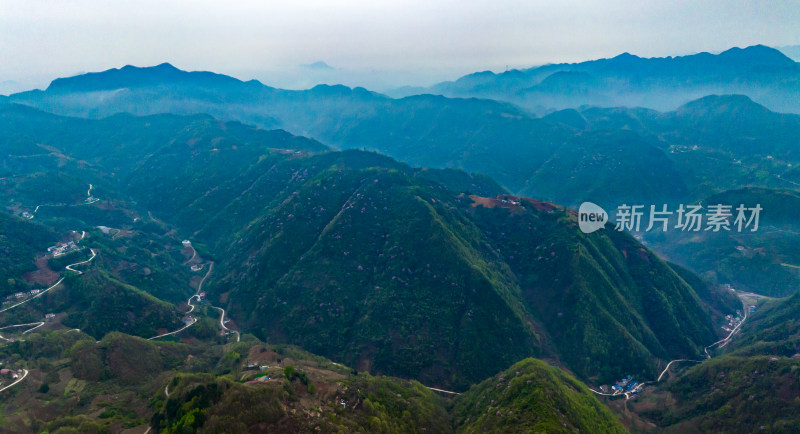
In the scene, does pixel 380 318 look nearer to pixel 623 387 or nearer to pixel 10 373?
pixel 623 387

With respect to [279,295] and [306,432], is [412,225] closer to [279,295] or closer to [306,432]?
[279,295]

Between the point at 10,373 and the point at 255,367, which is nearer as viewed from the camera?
the point at 10,373

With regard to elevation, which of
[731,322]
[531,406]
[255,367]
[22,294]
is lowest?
[731,322]

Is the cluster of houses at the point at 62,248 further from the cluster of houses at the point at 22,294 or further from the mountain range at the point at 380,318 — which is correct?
the cluster of houses at the point at 22,294

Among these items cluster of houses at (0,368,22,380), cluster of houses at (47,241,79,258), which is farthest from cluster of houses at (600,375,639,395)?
cluster of houses at (47,241,79,258)

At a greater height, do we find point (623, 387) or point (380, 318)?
point (380, 318)

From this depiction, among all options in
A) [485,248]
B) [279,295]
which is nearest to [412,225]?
[485,248]

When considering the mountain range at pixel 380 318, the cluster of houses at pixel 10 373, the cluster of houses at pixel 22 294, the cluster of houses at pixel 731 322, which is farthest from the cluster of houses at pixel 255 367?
the cluster of houses at pixel 731 322

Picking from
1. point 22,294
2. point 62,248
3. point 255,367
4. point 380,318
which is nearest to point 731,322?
point 380,318
